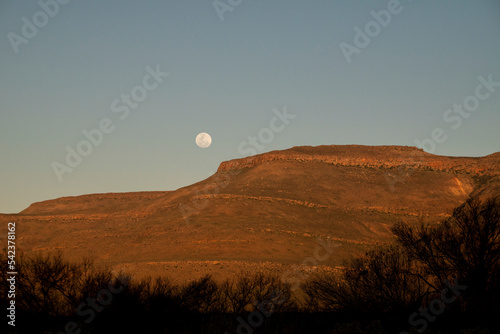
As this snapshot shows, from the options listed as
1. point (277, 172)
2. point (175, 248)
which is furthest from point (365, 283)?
point (277, 172)

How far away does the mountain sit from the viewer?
228 ft

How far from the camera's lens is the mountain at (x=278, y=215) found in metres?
69.5

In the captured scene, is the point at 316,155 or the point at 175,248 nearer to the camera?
the point at 175,248

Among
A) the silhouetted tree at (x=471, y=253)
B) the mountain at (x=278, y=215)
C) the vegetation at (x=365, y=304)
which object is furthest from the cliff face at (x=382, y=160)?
the vegetation at (x=365, y=304)

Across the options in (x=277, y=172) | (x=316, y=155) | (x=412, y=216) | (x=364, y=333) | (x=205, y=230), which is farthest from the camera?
(x=316, y=155)

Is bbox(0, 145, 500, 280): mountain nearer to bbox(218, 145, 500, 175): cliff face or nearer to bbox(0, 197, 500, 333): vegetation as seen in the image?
bbox(218, 145, 500, 175): cliff face

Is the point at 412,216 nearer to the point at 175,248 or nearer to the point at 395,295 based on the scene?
Result: the point at 175,248

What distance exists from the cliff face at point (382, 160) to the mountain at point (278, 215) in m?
0.27

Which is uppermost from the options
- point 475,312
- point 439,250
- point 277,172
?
point 277,172

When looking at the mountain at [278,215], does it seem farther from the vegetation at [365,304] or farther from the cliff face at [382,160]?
the vegetation at [365,304]

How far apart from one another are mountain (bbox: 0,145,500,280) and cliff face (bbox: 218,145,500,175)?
270 millimetres

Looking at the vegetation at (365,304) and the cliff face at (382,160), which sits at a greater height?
the cliff face at (382,160)

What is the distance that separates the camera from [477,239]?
2889 centimetres

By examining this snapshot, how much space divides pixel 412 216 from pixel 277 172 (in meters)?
34.5
